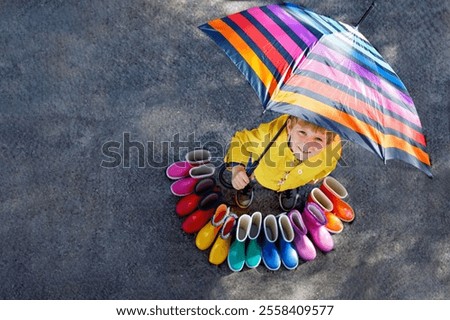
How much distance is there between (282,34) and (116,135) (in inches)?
68.0

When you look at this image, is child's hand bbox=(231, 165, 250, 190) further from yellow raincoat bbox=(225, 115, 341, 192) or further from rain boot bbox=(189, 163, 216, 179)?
rain boot bbox=(189, 163, 216, 179)

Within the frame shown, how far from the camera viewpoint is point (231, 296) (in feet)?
12.4

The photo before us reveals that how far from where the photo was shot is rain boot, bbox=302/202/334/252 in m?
3.82

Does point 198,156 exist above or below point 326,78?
below

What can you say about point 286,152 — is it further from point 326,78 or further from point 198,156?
point 198,156

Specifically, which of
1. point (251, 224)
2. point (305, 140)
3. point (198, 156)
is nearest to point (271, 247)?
point (251, 224)

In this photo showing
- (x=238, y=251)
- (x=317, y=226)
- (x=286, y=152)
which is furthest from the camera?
(x=317, y=226)

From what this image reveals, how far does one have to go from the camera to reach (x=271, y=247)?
149 inches

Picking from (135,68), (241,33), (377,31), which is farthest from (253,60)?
(377,31)

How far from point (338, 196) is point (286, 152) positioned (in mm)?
949

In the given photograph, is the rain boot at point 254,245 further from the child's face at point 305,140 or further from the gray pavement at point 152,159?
the child's face at point 305,140

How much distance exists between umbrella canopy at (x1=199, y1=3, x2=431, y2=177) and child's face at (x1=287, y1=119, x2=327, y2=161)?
0.28m

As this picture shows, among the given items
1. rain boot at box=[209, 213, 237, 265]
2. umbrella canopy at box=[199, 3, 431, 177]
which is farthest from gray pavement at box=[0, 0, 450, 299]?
umbrella canopy at box=[199, 3, 431, 177]

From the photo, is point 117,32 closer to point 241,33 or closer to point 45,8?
point 45,8
